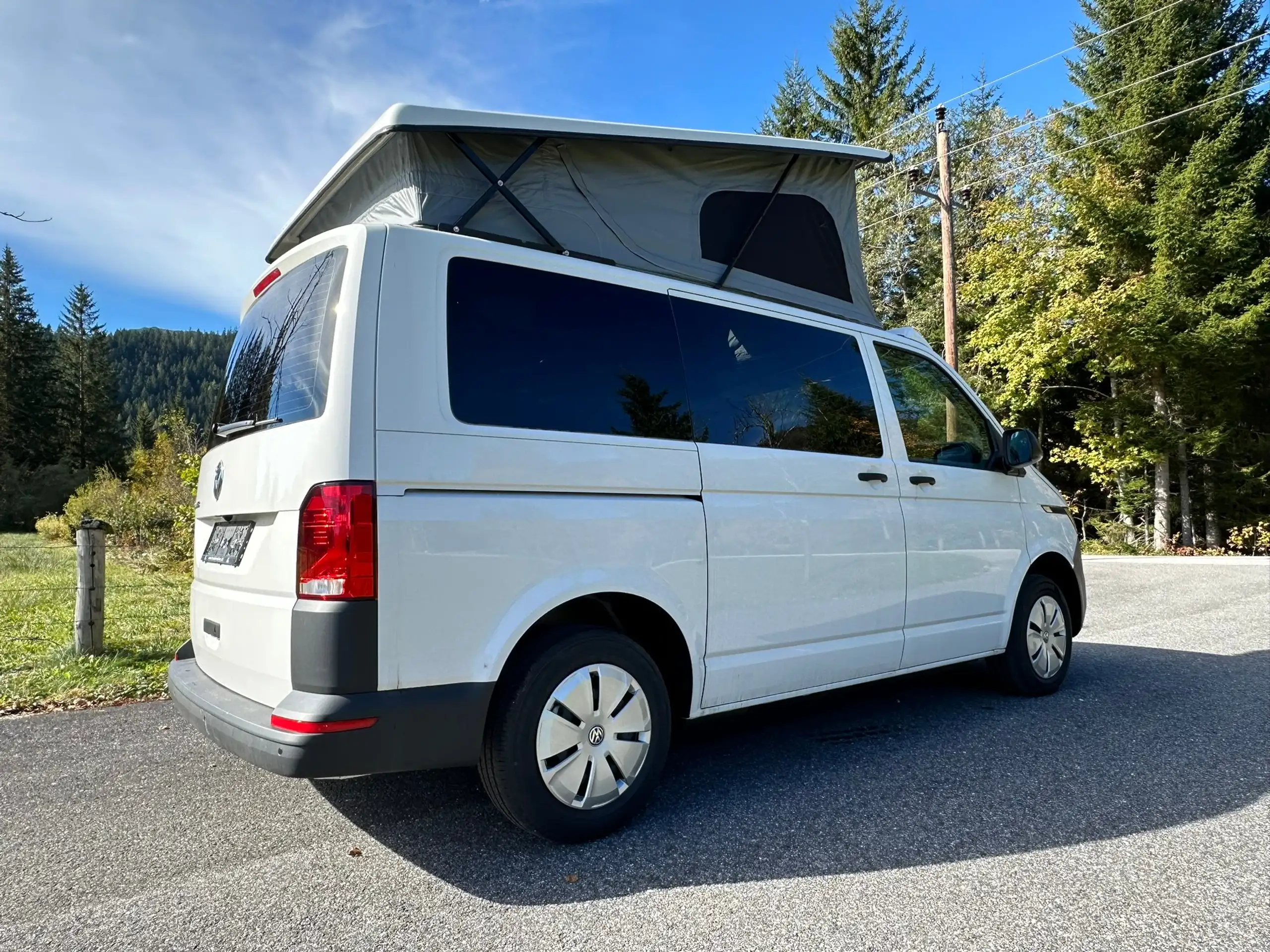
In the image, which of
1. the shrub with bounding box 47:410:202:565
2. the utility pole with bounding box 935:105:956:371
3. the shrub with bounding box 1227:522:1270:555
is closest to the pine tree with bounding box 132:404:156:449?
the shrub with bounding box 47:410:202:565

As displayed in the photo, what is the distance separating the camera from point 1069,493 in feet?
70.0

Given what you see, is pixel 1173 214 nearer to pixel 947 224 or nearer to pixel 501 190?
pixel 947 224

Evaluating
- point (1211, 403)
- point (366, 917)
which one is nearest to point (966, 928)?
point (366, 917)

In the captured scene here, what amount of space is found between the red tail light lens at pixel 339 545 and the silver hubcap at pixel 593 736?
0.76 m

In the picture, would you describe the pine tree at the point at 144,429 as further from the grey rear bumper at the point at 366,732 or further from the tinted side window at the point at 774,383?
the grey rear bumper at the point at 366,732

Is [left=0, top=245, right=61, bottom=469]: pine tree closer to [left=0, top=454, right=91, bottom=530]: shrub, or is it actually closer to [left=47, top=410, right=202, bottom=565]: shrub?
[left=0, top=454, right=91, bottom=530]: shrub

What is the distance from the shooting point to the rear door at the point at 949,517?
158 inches

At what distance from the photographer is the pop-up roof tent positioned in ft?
9.78

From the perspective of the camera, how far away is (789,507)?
3.44m

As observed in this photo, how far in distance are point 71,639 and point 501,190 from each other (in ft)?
17.6

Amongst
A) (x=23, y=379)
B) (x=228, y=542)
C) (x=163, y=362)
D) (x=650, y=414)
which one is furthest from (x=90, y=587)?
(x=163, y=362)

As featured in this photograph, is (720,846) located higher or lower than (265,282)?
lower

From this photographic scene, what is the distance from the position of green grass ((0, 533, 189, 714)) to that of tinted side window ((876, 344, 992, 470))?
4567 millimetres

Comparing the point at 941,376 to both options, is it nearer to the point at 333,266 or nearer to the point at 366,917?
the point at 333,266
